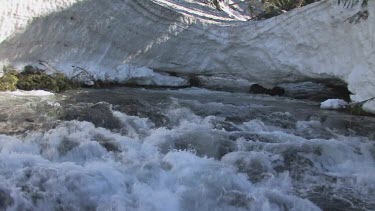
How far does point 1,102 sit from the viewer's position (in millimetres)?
7035

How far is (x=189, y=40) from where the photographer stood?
1030 centimetres

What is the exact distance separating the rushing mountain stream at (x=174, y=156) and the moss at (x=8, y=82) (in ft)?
0.77

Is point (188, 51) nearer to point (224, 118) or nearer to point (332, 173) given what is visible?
point (224, 118)

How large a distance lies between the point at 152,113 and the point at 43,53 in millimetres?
3092

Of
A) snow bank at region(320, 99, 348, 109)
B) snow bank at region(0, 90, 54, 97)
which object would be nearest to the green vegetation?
snow bank at region(0, 90, 54, 97)

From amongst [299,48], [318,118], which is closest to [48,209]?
[318,118]

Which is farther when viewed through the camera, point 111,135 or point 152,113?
point 152,113

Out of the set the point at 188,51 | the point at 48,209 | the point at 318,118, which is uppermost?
the point at 188,51

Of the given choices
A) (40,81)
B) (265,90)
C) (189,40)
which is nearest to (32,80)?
(40,81)

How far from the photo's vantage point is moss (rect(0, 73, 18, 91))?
8.03 metres

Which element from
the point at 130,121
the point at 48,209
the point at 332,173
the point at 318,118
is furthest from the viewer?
the point at 318,118

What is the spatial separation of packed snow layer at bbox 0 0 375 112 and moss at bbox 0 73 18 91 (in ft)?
1.75

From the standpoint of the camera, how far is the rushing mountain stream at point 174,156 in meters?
4.00

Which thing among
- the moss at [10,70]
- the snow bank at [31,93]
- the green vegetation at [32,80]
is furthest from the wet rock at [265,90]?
the moss at [10,70]
